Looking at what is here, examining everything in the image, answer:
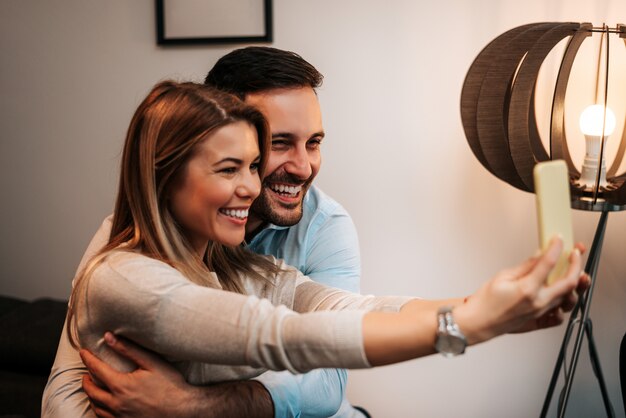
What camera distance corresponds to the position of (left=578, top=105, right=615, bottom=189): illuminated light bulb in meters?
1.97

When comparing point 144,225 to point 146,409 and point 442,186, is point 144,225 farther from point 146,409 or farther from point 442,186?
point 442,186

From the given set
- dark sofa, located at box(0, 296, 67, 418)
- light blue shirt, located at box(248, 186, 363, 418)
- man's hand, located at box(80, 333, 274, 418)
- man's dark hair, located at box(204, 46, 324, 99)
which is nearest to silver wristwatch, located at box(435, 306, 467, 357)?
man's hand, located at box(80, 333, 274, 418)

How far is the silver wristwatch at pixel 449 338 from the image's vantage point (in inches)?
38.9

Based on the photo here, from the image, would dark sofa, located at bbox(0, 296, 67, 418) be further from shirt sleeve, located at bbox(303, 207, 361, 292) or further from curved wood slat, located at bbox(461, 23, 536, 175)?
curved wood slat, located at bbox(461, 23, 536, 175)

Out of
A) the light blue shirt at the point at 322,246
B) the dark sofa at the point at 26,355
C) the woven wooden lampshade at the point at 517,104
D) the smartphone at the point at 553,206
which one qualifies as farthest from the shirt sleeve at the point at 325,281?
the dark sofa at the point at 26,355

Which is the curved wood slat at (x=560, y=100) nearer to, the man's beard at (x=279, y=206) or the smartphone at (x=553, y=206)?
the man's beard at (x=279, y=206)

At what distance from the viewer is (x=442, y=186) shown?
8.30ft

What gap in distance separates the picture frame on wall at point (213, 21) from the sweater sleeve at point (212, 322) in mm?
1562

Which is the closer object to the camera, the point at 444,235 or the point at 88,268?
the point at 88,268

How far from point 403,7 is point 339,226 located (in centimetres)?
93

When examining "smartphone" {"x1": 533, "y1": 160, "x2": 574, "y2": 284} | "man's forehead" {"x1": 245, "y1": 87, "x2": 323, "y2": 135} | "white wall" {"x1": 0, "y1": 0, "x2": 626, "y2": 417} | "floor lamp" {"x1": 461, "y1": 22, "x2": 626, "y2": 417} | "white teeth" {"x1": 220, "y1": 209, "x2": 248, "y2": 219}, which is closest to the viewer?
"smartphone" {"x1": 533, "y1": 160, "x2": 574, "y2": 284}

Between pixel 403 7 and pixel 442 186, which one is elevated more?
pixel 403 7

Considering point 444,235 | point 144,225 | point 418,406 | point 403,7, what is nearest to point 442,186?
point 444,235

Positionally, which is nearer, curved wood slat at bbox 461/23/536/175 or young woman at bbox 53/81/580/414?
young woman at bbox 53/81/580/414
